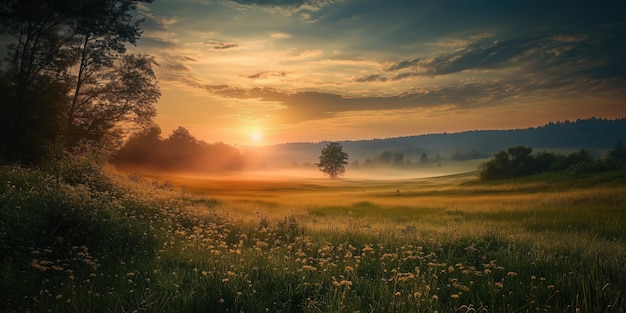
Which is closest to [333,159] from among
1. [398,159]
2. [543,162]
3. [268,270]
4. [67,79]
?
[543,162]

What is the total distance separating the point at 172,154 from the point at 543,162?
46.3m

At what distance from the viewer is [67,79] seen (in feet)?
89.2

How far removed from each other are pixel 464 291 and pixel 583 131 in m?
172

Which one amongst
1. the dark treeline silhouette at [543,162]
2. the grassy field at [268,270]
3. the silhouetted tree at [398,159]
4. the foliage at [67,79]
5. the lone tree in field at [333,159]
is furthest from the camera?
the silhouetted tree at [398,159]

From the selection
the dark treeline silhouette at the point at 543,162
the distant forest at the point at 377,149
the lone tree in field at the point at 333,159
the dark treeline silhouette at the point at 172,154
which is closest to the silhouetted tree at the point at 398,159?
the distant forest at the point at 377,149

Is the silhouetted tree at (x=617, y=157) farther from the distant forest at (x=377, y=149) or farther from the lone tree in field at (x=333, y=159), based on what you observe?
the lone tree in field at (x=333, y=159)

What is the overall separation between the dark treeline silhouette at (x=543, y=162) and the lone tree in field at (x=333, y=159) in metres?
43.3

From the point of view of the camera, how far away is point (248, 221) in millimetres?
15102

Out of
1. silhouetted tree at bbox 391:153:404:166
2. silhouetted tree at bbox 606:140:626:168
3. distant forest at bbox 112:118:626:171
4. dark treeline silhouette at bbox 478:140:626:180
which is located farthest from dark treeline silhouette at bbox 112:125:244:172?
silhouetted tree at bbox 391:153:404:166

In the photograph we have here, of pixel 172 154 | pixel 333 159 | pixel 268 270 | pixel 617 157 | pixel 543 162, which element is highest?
pixel 172 154

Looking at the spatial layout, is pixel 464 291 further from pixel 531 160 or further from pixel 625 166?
pixel 531 160

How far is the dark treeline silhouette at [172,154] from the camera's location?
32.7m

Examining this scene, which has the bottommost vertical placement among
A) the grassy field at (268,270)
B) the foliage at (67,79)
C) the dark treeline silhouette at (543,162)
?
the grassy field at (268,270)

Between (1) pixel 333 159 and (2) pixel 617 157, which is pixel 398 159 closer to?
(1) pixel 333 159
